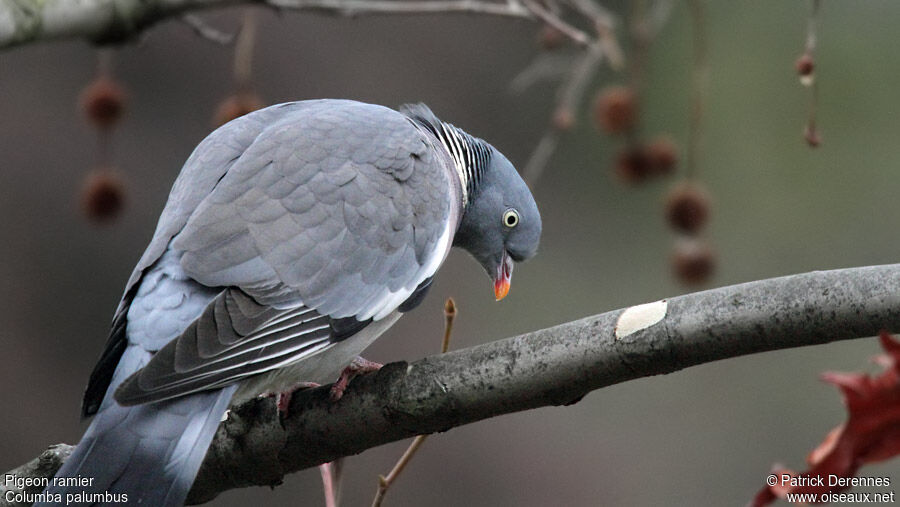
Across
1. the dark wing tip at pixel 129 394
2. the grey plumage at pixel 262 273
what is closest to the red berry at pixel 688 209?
the grey plumage at pixel 262 273

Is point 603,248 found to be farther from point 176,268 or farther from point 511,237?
point 176,268

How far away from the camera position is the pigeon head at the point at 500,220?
3498 millimetres

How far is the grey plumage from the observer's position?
7.67 ft

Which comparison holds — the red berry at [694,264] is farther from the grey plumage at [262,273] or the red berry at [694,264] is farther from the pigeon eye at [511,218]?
the grey plumage at [262,273]

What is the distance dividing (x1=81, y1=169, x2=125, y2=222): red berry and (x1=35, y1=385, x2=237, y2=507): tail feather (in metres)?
1.37

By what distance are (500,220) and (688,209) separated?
0.65 meters

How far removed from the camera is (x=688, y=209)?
362cm

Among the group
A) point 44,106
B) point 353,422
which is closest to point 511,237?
point 353,422

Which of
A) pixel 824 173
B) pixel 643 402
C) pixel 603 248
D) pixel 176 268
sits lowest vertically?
pixel 643 402

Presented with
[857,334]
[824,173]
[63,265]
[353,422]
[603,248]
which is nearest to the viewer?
[857,334]

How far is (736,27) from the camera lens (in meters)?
7.60

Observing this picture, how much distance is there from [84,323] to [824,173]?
197 inches

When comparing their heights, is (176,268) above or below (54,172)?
above

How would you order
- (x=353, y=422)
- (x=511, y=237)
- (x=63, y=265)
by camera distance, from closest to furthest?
1. (x=353, y=422)
2. (x=511, y=237)
3. (x=63, y=265)
